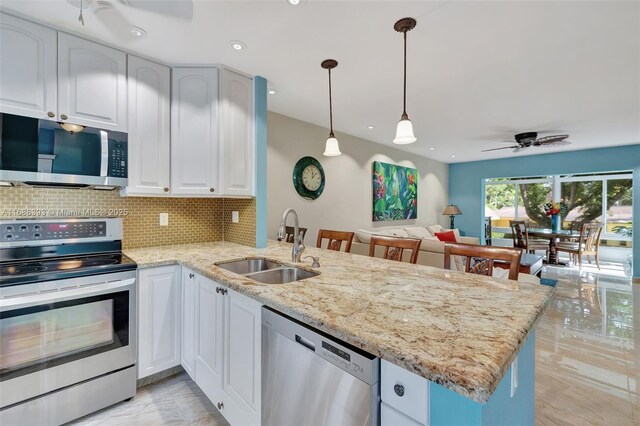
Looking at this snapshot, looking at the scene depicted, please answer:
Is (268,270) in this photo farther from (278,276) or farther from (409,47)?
(409,47)

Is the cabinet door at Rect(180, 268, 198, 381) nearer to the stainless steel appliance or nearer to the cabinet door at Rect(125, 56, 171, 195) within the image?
the stainless steel appliance

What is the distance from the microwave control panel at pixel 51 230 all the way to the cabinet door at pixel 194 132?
589 mm

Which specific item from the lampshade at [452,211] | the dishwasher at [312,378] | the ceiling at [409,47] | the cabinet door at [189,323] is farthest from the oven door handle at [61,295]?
the lampshade at [452,211]

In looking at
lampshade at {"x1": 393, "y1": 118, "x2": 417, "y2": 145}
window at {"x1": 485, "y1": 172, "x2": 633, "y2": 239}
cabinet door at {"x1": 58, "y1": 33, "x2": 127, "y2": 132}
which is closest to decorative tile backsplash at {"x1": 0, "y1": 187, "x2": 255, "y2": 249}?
cabinet door at {"x1": 58, "y1": 33, "x2": 127, "y2": 132}

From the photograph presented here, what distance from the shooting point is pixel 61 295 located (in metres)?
1.64

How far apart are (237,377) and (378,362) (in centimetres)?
99

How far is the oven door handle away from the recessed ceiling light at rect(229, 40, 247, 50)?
179 centimetres

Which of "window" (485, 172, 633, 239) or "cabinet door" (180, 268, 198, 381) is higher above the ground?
"window" (485, 172, 633, 239)

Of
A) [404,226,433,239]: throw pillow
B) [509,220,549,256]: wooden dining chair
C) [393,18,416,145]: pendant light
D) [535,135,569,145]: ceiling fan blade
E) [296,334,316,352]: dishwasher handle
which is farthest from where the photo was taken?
[509,220,549,256]: wooden dining chair

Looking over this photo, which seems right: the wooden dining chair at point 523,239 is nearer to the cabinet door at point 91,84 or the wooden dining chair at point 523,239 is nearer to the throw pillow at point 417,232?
the throw pillow at point 417,232

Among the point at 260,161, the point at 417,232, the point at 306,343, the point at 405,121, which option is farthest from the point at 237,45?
the point at 417,232

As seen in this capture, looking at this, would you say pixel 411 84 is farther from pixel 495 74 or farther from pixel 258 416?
pixel 258 416

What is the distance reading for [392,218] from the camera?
227 inches

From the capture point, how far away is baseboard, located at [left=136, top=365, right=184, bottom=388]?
208 centimetres
